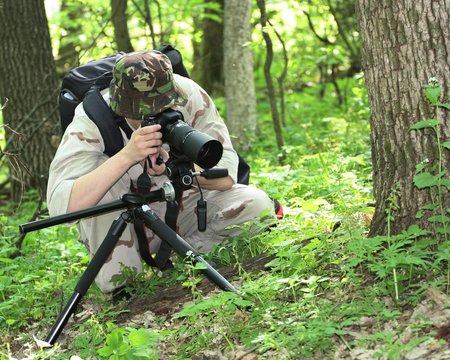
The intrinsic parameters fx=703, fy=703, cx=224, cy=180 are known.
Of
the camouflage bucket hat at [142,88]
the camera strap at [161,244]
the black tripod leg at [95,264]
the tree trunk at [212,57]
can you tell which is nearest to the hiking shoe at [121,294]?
the camera strap at [161,244]

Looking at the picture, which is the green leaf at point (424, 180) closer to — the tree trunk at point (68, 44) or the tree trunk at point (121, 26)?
the tree trunk at point (121, 26)

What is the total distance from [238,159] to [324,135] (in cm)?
361

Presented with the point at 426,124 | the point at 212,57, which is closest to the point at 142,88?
the point at 426,124

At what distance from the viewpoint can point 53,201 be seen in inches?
151

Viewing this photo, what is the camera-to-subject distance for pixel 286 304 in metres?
3.23

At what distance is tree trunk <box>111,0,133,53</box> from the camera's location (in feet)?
26.6

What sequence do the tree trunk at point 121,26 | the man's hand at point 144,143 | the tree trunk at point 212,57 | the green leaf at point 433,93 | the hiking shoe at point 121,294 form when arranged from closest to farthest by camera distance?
1. the green leaf at point 433,93
2. the man's hand at point 144,143
3. the hiking shoe at point 121,294
4. the tree trunk at point 121,26
5. the tree trunk at point 212,57

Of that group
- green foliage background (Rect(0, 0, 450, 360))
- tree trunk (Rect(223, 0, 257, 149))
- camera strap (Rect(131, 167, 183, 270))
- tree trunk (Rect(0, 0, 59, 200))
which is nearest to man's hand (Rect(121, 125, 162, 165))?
camera strap (Rect(131, 167, 183, 270))

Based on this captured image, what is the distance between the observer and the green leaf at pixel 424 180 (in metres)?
3.03

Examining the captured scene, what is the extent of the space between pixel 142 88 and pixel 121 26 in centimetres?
480

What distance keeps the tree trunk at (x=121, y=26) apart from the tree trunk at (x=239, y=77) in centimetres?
123

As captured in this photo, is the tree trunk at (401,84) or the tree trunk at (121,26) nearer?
the tree trunk at (401,84)

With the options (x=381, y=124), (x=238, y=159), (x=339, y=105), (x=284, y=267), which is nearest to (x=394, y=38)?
(x=381, y=124)

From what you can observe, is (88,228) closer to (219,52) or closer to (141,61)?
(141,61)
